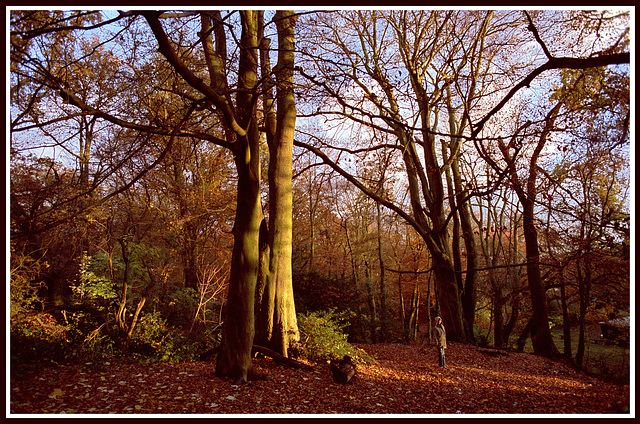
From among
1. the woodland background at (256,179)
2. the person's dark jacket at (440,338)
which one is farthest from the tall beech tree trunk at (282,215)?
the person's dark jacket at (440,338)

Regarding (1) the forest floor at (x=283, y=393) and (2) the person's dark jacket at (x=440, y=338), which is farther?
(2) the person's dark jacket at (x=440, y=338)

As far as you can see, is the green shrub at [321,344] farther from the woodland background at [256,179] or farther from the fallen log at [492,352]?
the fallen log at [492,352]

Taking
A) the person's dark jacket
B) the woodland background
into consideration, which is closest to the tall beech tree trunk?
the woodland background

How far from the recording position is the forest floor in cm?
434

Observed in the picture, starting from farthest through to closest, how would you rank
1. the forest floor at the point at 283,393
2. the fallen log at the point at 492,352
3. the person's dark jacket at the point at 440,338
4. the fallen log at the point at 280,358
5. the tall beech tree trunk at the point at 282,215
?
the fallen log at the point at 492,352
the person's dark jacket at the point at 440,338
the tall beech tree trunk at the point at 282,215
the fallen log at the point at 280,358
the forest floor at the point at 283,393

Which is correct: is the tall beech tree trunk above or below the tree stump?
above

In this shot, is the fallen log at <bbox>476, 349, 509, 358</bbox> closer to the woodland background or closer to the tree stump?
the woodland background

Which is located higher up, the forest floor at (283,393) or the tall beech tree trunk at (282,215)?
the tall beech tree trunk at (282,215)

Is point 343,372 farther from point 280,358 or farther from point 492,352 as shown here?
point 492,352

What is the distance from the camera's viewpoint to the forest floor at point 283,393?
14.2ft

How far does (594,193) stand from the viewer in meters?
9.37

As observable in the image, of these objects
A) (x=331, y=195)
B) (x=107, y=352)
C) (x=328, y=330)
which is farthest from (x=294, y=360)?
(x=331, y=195)

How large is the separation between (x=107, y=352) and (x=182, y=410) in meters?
3.16

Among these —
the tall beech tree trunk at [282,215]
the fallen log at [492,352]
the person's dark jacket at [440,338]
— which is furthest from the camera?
the fallen log at [492,352]
